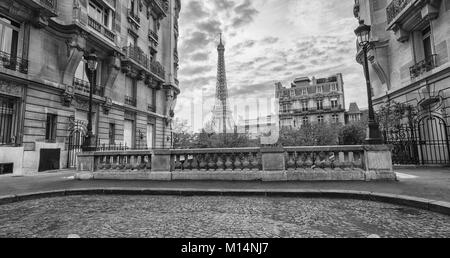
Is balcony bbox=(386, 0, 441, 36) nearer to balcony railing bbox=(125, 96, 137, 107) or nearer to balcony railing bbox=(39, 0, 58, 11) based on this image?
balcony railing bbox=(39, 0, 58, 11)

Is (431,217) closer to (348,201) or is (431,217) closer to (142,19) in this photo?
(348,201)

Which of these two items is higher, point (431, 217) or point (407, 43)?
point (407, 43)

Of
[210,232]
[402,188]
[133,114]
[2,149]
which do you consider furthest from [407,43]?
[2,149]

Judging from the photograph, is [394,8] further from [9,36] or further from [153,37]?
[9,36]

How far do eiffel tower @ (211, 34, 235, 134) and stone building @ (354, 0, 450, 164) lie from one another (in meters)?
50.3

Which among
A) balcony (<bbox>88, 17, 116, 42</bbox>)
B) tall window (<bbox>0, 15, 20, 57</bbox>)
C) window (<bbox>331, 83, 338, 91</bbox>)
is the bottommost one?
tall window (<bbox>0, 15, 20, 57</bbox>)

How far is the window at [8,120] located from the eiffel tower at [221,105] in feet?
179

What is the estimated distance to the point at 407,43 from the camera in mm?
14984

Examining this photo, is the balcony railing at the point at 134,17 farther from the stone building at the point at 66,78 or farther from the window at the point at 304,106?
the window at the point at 304,106

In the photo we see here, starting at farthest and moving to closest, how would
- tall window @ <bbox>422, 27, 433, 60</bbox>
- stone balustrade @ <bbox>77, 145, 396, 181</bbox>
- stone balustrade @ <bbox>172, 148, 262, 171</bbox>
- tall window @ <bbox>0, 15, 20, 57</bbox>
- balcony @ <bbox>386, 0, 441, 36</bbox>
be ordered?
1. tall window @ <bbox>422, 27, 433, 60</bbox>
2. balcony @ <bbox>386, 0, 441, 36</bbox>
3. tall window @ <bbox>0, 15, 20, 57</bbox>
4. stone balustrade @ <bbox>172, 148, 262, 171</bbox>
5. stone balustrade @ <bbox>77, 145, 396, 181</bbox>

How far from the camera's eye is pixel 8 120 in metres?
11.9

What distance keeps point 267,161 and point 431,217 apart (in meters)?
4.56

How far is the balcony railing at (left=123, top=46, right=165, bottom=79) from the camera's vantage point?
21.0 m

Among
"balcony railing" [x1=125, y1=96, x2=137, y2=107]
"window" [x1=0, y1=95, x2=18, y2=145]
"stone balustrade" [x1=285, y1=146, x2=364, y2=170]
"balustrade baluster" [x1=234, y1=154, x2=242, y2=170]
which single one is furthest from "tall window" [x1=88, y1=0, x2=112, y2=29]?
"stone balustrade" [x1=285, y1=146, x2=364, y2=170]
